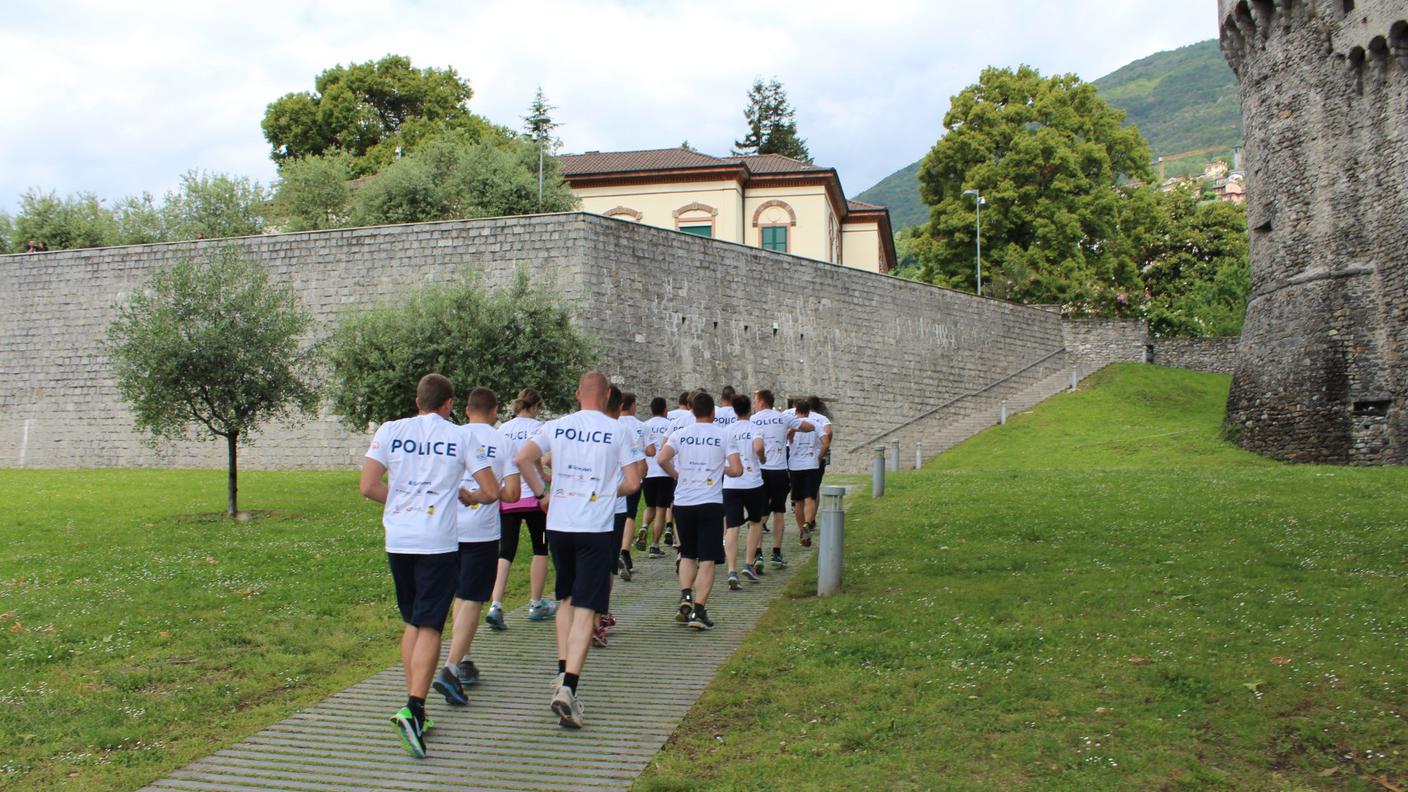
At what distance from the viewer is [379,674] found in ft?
25.1

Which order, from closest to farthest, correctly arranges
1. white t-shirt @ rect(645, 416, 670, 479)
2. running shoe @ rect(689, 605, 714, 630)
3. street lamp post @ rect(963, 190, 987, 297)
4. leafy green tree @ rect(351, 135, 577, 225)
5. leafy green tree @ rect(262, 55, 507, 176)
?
running shoe @ rect(689, 605, 714, 630) → white t-shirt @ rect(645, 416, 670, 479) → leafy green tree @ rect(351, 135, 577, 225) → street lamp post @ rect(963, 190, 987, 297) → leafy green tree @ rect(262, 55, 507, 176)

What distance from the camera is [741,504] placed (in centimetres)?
1065

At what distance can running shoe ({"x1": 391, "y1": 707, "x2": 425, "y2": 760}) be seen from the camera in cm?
573

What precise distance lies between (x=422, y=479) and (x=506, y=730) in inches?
57.5

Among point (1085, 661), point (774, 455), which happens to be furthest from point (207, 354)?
point (1085, 661)

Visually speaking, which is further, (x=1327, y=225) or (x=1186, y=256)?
(x=1186, y=256)

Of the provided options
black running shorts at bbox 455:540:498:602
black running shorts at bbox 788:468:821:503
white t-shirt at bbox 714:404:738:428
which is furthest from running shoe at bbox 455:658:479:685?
black running shorts at bbox 788:468:821:503

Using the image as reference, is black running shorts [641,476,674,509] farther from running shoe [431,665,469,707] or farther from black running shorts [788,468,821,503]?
running shoe [431,665,469,707]

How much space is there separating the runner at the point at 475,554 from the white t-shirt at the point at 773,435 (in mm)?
4746

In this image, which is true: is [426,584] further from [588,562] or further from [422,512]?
[588,562]

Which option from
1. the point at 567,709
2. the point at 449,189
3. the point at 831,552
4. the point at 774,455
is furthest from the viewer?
the point at 449,189

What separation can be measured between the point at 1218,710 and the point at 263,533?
1180 centimetres

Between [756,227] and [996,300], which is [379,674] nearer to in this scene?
[996,300]

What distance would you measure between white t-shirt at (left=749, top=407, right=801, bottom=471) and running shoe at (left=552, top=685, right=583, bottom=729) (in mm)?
5615
